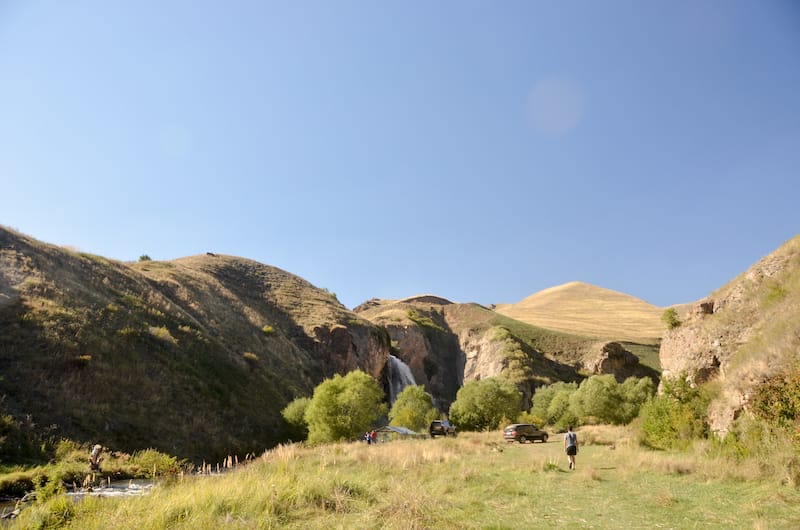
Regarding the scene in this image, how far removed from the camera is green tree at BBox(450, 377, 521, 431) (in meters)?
54.2

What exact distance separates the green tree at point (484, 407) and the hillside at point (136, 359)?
20.7 m

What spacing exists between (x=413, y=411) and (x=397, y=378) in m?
32.6

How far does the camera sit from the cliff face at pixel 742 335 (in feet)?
59.0

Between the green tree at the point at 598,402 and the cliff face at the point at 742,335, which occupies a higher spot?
the cliff face at the point at 742,335

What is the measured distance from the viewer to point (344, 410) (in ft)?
126

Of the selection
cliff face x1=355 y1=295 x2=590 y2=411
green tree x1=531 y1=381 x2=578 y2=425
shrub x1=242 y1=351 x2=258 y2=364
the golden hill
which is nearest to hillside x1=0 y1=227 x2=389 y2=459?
shrub x1=242 y1=351 x2=258 y2=364

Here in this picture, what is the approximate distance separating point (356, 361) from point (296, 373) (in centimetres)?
1444

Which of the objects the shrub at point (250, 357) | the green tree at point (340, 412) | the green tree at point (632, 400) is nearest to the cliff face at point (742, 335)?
the green tree at point (340, 412)

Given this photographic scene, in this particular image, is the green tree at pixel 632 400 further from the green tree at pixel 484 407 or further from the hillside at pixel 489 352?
the hillside at pixel 489 352

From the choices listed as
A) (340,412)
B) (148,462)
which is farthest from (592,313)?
(148,462)

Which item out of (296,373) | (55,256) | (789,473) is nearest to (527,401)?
(296,373)

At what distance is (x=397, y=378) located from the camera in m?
83.7

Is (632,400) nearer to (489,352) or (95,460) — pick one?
(489,352)

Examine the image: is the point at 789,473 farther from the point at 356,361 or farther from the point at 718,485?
the point at 356,361
